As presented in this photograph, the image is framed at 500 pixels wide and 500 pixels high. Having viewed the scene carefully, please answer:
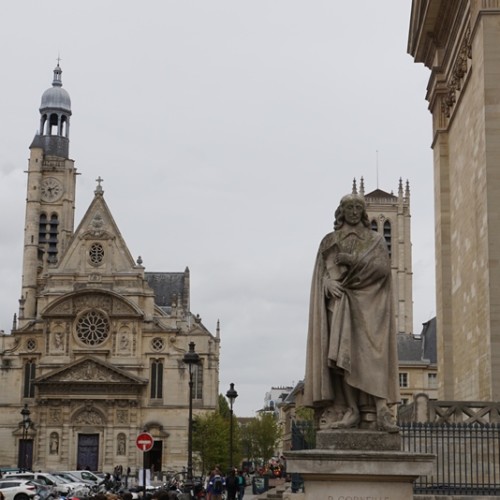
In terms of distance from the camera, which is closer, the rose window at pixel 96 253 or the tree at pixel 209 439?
the tree at pixel 209 439

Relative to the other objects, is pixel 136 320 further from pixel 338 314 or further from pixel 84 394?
pixel 338 314

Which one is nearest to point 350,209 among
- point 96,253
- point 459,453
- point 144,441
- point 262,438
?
point 459,453

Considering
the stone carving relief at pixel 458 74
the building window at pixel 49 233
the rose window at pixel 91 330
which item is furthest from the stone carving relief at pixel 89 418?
the stone carving relief at pixel 458 74

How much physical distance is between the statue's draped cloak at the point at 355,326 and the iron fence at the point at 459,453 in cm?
957

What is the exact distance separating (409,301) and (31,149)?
43430 millimetres

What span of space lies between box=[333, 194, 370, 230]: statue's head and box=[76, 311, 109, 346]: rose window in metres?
63.1

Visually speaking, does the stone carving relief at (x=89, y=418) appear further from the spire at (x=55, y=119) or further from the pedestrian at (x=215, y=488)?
the pedestrian at (x=215, y=488)

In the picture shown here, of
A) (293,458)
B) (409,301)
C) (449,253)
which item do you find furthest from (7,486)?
(409,301)

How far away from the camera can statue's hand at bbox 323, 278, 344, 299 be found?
24.5 ft

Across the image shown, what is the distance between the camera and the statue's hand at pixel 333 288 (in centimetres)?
748

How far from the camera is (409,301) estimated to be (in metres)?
104

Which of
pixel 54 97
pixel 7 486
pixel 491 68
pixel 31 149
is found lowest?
pixel 7 486

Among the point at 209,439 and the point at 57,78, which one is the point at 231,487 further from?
the point at 57,78

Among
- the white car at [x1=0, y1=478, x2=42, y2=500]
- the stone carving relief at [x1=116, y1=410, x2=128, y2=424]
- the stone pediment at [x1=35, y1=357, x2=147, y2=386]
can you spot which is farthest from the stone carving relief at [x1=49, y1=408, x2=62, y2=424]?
the white car at [x1=0, y1=478, x2=42, y2=500]
